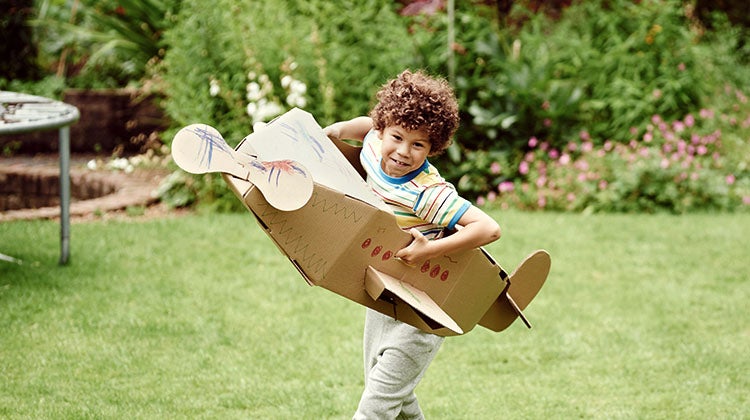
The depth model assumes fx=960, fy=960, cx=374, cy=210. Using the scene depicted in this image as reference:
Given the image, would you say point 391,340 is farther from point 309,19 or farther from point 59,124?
point 309,19

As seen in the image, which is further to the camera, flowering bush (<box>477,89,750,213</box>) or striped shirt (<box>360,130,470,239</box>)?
flowering bush (<box>477,89,750,213</box>)

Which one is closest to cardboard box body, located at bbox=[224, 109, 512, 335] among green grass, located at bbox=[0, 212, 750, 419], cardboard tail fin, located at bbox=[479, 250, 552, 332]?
cardboard tail fin, located at bbox=[479, 250, 552, 332]

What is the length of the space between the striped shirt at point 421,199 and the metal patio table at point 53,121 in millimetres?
2480

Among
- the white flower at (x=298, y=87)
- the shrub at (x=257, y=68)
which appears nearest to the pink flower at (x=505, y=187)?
the shrub at (x=257, y=68)

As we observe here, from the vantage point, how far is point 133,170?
27.0ft

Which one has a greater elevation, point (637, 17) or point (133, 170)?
point (637, 17)

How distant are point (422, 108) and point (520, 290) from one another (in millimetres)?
682

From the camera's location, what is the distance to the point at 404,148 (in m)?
2.54

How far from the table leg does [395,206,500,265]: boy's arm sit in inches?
123

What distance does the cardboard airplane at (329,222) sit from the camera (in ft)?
7.49

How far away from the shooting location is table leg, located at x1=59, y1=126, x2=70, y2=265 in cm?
512

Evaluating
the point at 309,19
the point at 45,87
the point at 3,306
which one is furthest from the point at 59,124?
the point at 45,87

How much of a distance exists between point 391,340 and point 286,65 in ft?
15.4

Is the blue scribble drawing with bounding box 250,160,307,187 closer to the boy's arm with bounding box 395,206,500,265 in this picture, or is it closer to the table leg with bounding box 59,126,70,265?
the boy's arm with bounding box 395,206,500,265
